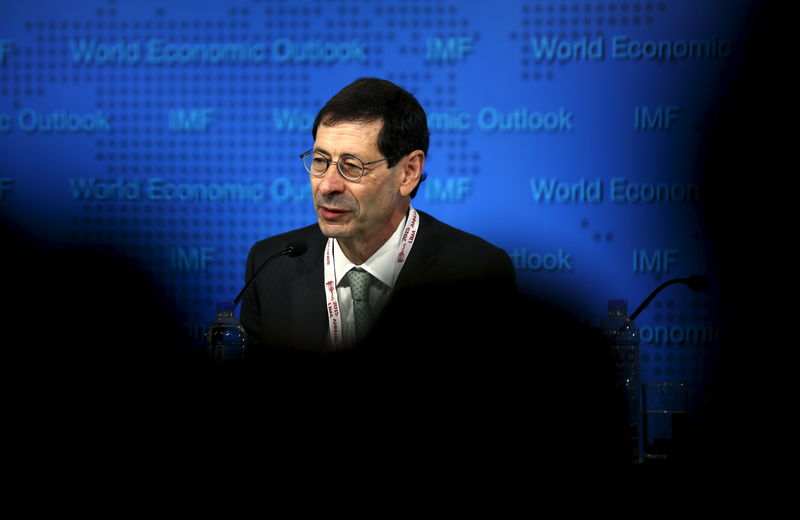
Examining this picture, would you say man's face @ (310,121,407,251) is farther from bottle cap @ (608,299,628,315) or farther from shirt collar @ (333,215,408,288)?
bottle cap @ (608,299,628,315)

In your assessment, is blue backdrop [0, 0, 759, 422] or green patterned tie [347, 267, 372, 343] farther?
blue backdrop [0, 0, 759, 422]

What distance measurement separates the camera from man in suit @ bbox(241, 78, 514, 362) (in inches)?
109

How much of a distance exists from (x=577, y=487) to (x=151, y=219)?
320 centimetres

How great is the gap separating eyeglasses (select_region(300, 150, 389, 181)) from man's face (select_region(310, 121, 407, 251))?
0.01m

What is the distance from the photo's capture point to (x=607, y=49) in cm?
418

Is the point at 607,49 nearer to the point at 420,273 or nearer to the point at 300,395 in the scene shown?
the point at 420,273

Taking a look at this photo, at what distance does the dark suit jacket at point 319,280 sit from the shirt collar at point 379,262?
6cm

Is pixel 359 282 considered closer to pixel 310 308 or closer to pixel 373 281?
pixel 373 281

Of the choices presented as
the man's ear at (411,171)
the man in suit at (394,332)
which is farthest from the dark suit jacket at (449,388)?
the man's ear at (411,171)

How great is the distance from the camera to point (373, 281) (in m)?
2.86

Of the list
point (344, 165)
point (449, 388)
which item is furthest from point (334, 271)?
point (449, 388)

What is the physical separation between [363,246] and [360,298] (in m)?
0.18

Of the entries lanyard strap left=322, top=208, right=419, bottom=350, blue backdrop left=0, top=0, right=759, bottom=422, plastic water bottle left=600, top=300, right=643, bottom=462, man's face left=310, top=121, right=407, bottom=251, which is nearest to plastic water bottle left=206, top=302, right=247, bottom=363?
lanyard strap left=322, top=208, right=419, bottom=350

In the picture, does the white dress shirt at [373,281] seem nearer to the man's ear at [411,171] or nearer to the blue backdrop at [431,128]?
the man's ear at [411,171]
